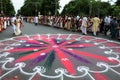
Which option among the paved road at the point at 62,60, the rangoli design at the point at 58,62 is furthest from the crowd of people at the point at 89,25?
Result: the rangoli design at the point at 58,62

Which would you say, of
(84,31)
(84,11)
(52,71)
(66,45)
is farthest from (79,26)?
(84,11)

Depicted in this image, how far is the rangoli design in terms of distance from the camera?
9.68 m

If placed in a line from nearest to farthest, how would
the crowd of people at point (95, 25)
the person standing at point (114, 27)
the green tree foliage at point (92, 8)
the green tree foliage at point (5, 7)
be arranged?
1. the person standing at point (114, 27)
2. the crowd of people at point (95, 25)
3. the green tree foliage at point (5, 7)
4. the green tree foliage at point (92, 8)

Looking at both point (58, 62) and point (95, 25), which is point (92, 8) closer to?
point (95, 25)

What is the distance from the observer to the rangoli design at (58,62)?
9680 mm

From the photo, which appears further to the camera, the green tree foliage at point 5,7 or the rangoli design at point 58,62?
the green tree foliage at point 5,7

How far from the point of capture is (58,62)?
454 inches

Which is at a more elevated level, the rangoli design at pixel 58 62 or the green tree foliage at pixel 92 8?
the green tree foliage at pixel 92 8

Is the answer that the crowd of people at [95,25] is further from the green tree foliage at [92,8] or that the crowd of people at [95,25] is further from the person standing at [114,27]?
the green tree foliage at [92,8]

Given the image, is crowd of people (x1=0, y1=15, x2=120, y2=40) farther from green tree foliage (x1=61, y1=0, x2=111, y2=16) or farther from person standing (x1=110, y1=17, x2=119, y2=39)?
green tree foliage (x1=61, y1=0, x2=111, y2=16)

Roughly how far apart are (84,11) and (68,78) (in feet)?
282

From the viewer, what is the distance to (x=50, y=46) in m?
15.4

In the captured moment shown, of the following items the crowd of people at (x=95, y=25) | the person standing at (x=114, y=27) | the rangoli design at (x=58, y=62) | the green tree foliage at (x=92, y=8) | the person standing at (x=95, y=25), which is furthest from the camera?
the green tree foliage at (x=92, y=8)

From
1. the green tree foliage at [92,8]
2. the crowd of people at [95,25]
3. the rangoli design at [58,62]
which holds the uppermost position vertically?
the green tree foliage at [92,8]
